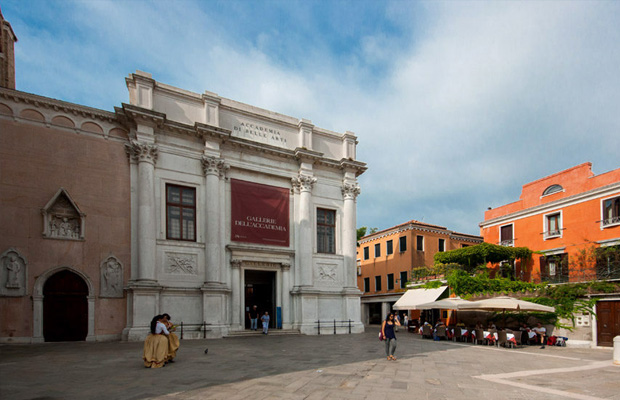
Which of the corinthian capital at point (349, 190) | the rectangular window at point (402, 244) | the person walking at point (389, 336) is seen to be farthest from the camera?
the rectangular window at point (402, 244)

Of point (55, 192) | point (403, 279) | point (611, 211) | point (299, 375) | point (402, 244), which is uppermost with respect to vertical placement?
point (55, 192)

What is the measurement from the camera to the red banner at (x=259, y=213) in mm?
20219

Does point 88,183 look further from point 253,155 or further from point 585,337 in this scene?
point 585,337

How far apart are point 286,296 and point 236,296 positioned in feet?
9.25

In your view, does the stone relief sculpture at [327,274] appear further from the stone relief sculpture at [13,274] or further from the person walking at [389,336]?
the stone relief sculpture at [13,274]

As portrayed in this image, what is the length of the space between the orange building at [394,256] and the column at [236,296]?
57.8ft

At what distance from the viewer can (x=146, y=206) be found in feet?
57.6

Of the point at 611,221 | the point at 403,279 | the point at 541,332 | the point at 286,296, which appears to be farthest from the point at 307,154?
the point at 403,279

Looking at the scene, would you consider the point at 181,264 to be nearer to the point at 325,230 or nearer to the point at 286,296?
the point at 286,296

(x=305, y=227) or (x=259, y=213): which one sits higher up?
(x=259, y=213)

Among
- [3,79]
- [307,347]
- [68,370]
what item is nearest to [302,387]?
[68,370]

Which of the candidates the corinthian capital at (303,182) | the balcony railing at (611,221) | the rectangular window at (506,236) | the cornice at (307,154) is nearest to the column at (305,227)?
the corinthian capital at (303,182)

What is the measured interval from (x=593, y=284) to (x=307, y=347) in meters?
12.7

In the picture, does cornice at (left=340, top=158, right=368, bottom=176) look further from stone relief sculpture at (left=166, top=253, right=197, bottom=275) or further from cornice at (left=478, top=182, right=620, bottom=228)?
cornice at (left=478, top=182, right=620, bottom=228)
